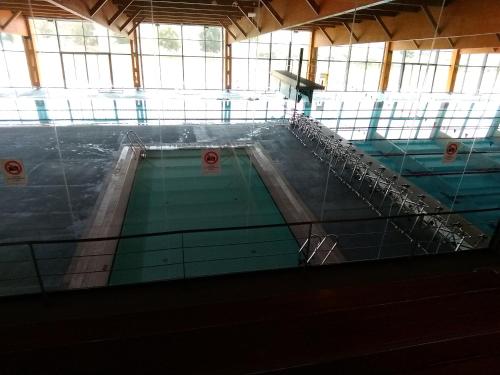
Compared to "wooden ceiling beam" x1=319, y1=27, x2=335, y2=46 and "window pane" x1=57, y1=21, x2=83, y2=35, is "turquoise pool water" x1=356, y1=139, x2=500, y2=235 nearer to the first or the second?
"wooden ceiling beam" x1=319, y1=27, x2=335, y2=46

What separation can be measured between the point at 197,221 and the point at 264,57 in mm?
9787

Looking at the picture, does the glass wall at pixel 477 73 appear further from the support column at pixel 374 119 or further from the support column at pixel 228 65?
the support column at pixel 228 65

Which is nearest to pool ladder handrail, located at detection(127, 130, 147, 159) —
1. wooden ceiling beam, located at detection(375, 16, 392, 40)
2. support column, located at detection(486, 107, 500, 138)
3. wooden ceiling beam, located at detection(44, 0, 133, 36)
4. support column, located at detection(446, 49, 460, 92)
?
wooden ceiling beam, located at detection(44, 0, 133, 36)

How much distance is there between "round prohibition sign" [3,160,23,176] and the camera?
2.88 metres

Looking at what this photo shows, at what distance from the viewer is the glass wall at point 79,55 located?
10555 millimetres


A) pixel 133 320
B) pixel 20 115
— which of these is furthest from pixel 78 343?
pixel 20 115

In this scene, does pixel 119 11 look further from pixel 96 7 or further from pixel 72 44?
pixel 72 44

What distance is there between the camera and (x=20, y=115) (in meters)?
7.79

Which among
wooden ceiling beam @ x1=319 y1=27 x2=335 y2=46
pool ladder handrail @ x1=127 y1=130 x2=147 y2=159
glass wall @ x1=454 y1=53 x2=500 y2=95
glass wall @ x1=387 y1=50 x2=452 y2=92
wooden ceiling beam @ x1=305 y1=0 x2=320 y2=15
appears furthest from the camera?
glass wall @ x1=454 y1=53 x2=500 y2=95

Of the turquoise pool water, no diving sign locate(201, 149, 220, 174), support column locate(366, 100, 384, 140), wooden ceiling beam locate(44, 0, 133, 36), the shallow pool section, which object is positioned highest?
wooden ceiling beam locate(44, 0, 133, 36)

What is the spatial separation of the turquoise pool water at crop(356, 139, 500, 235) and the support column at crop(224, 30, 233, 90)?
645 centimetres

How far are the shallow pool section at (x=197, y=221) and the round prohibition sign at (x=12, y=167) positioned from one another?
3.53 feet

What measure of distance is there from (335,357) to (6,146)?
6291mm

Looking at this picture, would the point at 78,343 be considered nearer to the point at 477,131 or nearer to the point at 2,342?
the point at 2,342
